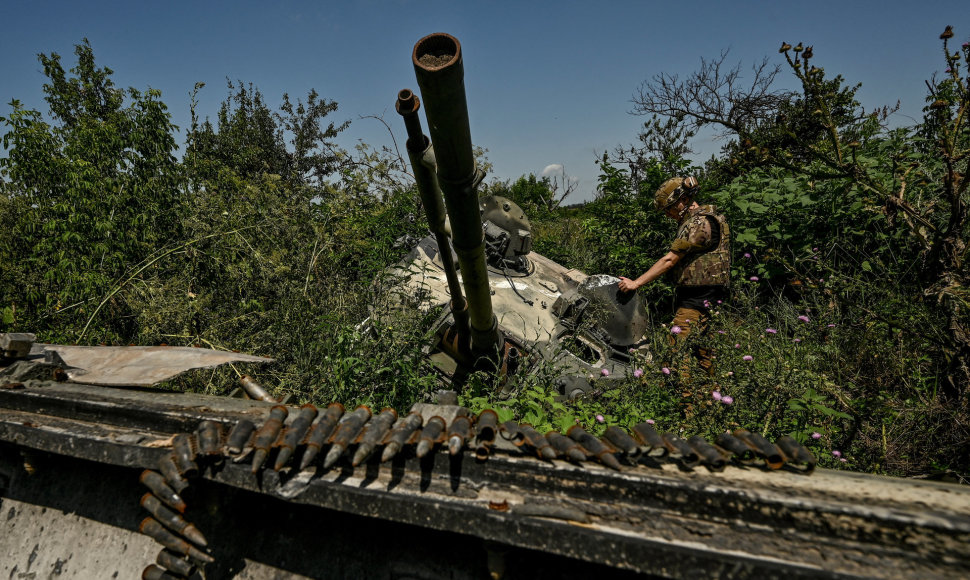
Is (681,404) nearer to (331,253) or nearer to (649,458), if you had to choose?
(649,458)

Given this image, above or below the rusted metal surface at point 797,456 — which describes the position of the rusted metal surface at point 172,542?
below

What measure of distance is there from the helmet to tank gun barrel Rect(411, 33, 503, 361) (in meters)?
2.72

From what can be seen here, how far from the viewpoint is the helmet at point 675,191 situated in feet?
15.8

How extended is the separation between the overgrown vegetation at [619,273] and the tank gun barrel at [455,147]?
33.3 inches

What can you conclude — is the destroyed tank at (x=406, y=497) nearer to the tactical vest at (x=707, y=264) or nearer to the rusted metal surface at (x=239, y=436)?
the rusted metal surface at (x=239, y=436)

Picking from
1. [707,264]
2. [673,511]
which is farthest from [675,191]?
[673,511]

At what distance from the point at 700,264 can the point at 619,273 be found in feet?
8.62

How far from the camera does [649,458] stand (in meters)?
1.51

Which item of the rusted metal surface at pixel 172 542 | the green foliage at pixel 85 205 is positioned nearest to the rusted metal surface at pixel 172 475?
the rusted metal surface at pixel 172 542

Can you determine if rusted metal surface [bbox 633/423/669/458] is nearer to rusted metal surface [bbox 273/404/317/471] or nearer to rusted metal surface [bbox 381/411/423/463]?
rusted metal surface [bbox 381/411/423/463]

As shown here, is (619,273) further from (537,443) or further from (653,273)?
A: (537,443)

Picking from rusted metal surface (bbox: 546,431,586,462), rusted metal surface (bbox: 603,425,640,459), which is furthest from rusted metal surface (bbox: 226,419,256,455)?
rusted metal surface (bbox: 603,425,640,459)

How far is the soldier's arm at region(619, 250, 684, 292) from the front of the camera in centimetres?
442

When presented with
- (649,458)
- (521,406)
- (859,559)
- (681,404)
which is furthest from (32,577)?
(681,404)
